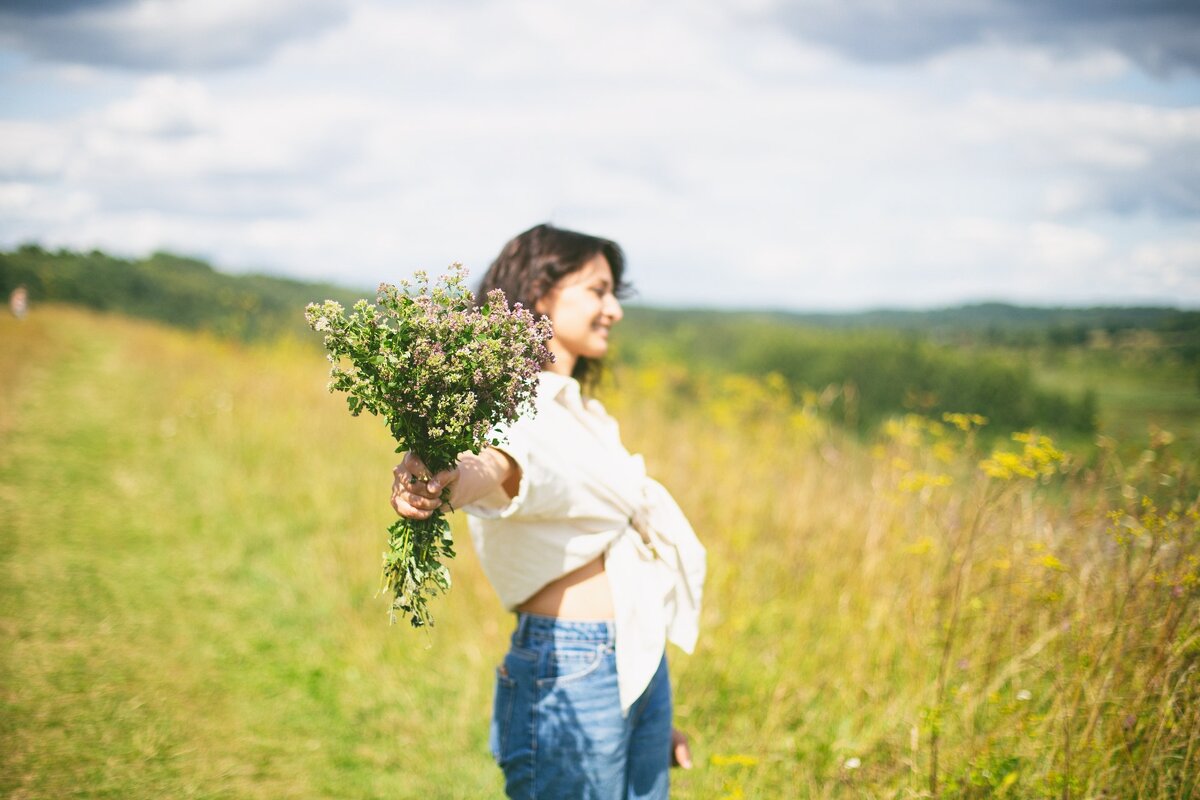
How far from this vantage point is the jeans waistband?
1676mm

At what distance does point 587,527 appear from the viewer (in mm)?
1701

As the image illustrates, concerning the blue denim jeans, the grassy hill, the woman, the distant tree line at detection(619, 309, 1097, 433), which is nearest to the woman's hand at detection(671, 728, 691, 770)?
the woman

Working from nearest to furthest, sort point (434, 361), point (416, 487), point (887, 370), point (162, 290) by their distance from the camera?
1. point (434, 361)
2. point (416, 487)
3. point (162, 290)
4. point (887, 370)

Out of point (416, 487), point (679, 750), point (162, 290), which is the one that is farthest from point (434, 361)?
point (162, 290)

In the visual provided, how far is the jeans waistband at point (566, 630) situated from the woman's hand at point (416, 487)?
1.81 feet

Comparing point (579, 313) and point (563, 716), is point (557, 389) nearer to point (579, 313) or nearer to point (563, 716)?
point (579, 313)

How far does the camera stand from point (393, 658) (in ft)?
11.7

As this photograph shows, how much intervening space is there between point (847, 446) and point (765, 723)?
2460mm

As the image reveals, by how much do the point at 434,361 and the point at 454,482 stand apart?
0.28 m

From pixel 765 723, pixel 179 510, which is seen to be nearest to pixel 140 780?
pixel 765 723

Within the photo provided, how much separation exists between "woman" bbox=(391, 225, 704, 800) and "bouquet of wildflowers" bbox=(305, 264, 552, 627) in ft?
0.75

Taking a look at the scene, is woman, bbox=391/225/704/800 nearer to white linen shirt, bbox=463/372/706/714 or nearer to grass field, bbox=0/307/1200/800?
white linen shirt, bbox=463/372/706/714

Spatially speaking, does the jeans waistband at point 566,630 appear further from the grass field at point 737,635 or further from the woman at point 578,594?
the grass field at point 737,635

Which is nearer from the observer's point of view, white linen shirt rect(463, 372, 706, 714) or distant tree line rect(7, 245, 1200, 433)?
white linen shirt rect(463, 372, 706, 714)
